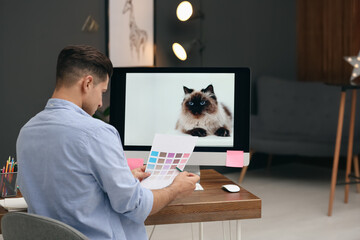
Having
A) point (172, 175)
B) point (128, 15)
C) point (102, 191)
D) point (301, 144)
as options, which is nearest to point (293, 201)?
point (301, 144)

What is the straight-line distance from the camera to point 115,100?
2053mm

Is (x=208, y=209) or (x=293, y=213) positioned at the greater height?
(x=208, y=209)

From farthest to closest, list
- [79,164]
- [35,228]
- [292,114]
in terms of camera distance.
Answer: [292,114] < [79,164] < [35,228]

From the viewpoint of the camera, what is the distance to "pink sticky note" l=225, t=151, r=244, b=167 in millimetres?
1981

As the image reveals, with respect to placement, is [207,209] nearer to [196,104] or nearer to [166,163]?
[166,163]

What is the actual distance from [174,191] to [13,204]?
53 centimetres

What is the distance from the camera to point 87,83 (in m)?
1.38

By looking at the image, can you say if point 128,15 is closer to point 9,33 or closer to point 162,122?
point 9,33

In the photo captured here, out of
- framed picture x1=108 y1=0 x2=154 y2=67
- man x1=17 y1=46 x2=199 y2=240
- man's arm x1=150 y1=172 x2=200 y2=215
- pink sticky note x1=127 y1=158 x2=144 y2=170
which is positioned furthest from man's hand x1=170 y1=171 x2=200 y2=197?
framed picture x1=108 y1=0 x2=154 y2=67

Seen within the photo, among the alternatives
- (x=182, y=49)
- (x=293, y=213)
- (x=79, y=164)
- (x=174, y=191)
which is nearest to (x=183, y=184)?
(x=174, y=191)

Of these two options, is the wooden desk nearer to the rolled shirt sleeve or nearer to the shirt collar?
the rolled shirt sleeve

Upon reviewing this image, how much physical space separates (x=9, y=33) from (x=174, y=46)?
1.55m

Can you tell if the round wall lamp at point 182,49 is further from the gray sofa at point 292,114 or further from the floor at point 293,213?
the floor at point 293,213

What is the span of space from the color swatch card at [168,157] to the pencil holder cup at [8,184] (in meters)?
0.45
